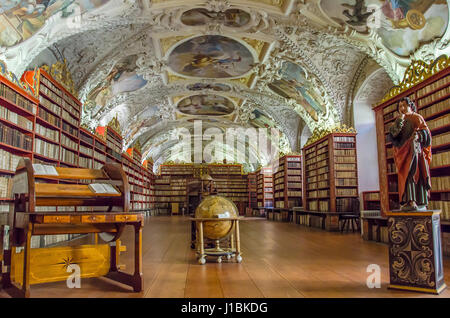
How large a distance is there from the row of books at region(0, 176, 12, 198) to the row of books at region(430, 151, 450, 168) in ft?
29.6

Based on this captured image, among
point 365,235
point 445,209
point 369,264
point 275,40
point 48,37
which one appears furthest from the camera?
point 275,40

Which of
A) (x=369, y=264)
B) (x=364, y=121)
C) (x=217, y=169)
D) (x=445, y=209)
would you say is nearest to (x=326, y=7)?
(x=364, y=121)

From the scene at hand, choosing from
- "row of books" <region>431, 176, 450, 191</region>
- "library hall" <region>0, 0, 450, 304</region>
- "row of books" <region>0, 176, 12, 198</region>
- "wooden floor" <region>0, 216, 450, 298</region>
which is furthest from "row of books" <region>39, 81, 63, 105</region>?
"row of books" <region>431, 176, 450, 191</region>

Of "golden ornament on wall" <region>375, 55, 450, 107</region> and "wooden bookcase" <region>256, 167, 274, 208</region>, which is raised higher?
"golden ornament on wall" <region>375, 55, 450, 107</region>

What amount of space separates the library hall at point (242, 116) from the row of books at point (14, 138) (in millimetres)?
39

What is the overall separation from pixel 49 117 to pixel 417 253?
28.2ft

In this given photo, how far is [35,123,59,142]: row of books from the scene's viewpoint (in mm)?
8227

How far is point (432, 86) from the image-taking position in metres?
7.63

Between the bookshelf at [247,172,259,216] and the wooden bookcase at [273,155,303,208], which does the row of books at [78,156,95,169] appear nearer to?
the wooden bookcase at [273,155,303,208]

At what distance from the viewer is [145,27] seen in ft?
36.9

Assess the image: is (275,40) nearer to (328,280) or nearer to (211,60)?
(211,60)

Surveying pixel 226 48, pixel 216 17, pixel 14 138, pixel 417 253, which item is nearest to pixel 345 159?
pixel 226 48

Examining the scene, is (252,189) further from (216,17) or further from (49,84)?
(49,84)

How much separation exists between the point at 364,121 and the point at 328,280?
9859 millimetres
